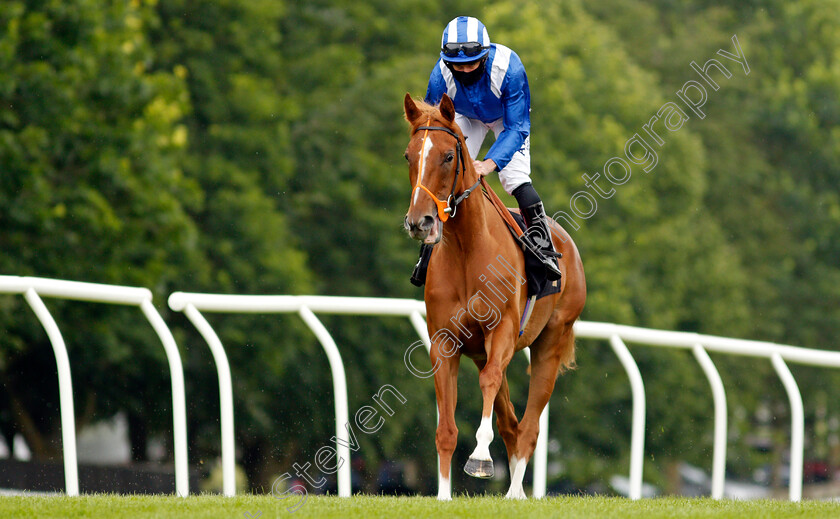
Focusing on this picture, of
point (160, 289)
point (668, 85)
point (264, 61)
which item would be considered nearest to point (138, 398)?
point (160, 289)

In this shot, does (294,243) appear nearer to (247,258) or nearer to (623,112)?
(247,258)

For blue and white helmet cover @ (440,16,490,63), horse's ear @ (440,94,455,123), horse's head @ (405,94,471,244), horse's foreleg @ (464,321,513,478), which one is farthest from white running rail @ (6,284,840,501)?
blue and white helmet cover @ (440,16,490,63)

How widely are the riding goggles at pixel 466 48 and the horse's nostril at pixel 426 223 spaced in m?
1.05

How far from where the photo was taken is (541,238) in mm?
6156

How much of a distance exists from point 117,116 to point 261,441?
230 inches

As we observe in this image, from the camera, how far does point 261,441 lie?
58.9 feet

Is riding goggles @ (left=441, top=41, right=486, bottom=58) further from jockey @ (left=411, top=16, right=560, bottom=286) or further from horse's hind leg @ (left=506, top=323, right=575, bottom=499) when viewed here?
horse's hind leg @ (left=506, top=323, right=575, bottom=499)

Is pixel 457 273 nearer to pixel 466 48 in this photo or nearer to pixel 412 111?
pixel 412 111

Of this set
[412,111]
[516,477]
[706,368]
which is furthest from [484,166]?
[706,368]

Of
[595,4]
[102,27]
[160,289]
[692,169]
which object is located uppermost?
[595,4]

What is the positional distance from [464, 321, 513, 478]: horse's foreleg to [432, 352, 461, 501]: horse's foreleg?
0.15m

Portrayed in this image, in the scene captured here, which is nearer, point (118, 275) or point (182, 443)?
point (182, 443)

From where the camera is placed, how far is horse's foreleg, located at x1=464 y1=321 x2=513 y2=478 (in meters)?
4.99

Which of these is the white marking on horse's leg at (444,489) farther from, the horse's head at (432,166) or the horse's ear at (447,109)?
the horse's ear at (447,109)
